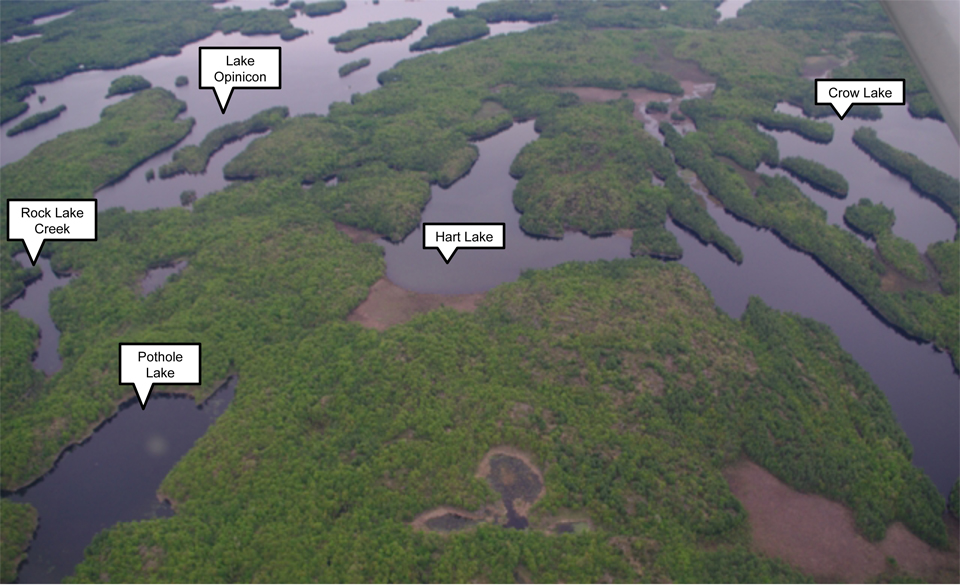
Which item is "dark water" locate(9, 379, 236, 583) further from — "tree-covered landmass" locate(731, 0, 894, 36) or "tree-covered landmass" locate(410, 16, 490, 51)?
"tree-covered landmass" locate(731, 0, 894, 36)

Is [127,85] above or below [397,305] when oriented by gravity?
above

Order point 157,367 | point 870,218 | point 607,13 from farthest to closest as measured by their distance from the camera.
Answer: point 607,13 → point 870,218 → point 157,367

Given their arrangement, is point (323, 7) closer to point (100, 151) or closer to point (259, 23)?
point (259, 23)

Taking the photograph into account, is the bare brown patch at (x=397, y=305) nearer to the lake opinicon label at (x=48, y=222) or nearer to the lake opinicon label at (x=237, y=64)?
the lake opinicon label at (x=48, y=222)

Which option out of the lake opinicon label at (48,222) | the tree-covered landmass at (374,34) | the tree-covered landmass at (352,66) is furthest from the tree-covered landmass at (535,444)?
the tree-covered landmass at (374,34)

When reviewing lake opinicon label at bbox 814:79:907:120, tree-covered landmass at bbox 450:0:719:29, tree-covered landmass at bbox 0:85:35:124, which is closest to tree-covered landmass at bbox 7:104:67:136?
tree-covered landmass at bbox 0:85:35:124

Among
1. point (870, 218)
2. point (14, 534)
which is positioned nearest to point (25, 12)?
point (14, 534)

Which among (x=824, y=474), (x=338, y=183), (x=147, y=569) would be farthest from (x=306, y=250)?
(x=824, y=474)
